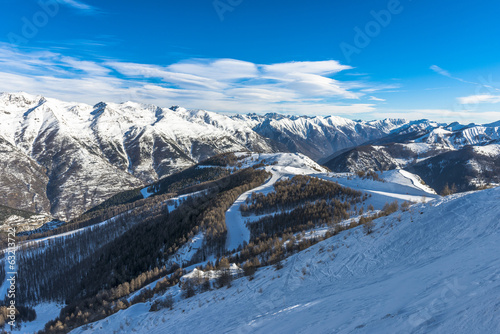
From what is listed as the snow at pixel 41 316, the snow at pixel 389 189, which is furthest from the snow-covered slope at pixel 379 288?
the snow at pixel 41 316

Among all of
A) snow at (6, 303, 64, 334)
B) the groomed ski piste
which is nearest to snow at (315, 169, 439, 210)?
the groomed ski piste

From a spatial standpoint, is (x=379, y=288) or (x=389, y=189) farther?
(x=389, y=189)

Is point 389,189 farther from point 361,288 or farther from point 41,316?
point 41,316

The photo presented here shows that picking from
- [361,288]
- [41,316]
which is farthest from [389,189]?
[41,316]

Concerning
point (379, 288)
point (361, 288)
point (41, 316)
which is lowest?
point (41, 316)

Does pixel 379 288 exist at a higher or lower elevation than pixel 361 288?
higher

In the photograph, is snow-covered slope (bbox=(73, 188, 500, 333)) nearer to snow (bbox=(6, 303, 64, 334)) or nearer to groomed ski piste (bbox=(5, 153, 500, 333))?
groomed ski piste (bbox=(5, 153, 500, 333))
